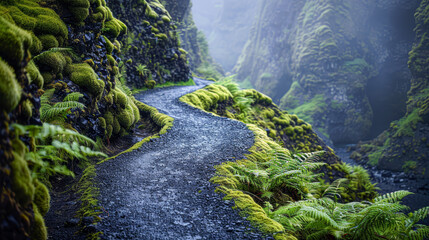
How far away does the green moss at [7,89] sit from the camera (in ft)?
6.59

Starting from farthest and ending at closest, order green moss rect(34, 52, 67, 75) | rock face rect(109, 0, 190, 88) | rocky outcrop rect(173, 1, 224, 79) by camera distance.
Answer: rocky outcrop rect(173, 1, 224, 79) → rock face rect(109, 0, 190, 88) → green moss rect(34, 52, 67, 75)

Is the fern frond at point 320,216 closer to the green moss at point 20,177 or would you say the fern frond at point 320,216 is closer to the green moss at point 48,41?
the green moss at point 20,177

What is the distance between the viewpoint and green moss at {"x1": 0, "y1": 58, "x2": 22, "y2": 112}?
79.1 inches

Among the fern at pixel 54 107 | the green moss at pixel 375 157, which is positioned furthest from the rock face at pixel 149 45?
the green moss at pixel 375 157

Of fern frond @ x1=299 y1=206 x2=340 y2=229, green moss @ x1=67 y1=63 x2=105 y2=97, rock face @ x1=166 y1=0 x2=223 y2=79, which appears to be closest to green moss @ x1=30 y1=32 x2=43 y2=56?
green moss @ x1=67 y1=63 x2=105 y2=97

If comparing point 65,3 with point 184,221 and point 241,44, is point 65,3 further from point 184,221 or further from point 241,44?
point 241,44

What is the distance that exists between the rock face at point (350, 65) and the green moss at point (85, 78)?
3800 cm

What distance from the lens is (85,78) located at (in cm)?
598

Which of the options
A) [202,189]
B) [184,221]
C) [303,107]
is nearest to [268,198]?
[202,189]

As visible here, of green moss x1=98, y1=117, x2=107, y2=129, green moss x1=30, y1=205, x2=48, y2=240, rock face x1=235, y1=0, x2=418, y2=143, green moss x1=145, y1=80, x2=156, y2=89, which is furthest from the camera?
rock face x1=235, y1=0, x2=418, y2=143

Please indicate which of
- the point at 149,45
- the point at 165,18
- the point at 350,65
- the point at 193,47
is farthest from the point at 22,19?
the point at 350,65

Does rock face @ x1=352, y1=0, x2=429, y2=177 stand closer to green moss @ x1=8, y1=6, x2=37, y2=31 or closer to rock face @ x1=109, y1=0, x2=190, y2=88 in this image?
rock face @ x1=109, y1=0, x2=190, y2=88

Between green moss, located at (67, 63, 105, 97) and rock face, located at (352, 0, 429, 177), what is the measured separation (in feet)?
88.2

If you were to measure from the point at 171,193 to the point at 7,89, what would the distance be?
9.90 ft
